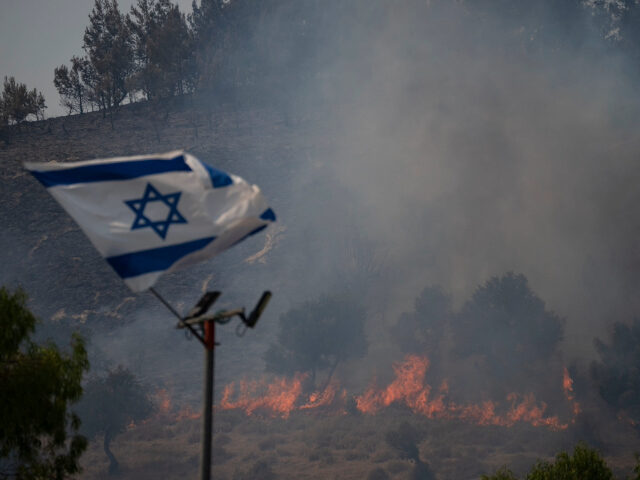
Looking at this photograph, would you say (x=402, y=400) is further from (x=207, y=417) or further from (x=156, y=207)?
(x=207, y=417)

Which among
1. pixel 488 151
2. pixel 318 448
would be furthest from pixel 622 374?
pixel 488 151

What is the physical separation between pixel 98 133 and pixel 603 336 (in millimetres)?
81888

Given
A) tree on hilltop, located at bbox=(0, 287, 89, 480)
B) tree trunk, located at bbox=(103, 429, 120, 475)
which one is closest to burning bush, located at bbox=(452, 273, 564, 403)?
tree trunk, located at bbox=(103, 429, 120, 475)

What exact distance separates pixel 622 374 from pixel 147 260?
5648 centimetres

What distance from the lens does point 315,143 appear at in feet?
330

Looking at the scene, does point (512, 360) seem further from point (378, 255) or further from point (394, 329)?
point (378, 255)

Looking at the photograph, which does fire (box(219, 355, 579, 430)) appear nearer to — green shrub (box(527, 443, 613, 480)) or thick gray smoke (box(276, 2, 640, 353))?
thick gray smoke (box(276, 2, 640, 353))

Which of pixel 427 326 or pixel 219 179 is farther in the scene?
pixel 427 326

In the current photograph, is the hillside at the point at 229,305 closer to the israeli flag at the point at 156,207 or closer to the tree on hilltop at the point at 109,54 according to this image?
the tree on hilltop at the point at 109,54

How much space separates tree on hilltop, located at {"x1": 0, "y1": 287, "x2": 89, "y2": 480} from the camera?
37.6 feet

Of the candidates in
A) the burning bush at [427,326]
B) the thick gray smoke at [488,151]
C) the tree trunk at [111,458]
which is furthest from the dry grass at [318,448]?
the thick gray smoke at [488,151]

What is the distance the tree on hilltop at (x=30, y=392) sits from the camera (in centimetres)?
1145

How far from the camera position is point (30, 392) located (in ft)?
38.1

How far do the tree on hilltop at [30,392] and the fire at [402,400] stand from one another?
4631 centimetres
